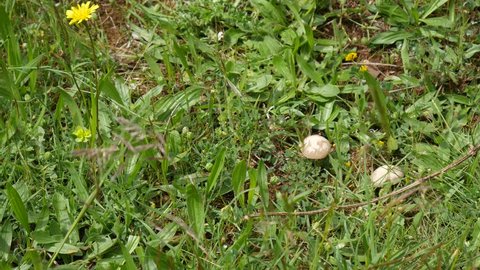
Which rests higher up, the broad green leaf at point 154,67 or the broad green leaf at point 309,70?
the broad green leaf at point 154,67

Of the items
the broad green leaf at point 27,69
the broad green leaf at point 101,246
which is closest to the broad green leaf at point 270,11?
the broad green leaf at point 27,69

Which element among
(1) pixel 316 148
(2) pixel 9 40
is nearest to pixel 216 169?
(1) pixel 316 148

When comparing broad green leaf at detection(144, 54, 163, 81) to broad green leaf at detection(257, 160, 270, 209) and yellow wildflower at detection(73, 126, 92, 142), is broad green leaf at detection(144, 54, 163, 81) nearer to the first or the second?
yellow wildflower at detection(73, 126, 92, 142)

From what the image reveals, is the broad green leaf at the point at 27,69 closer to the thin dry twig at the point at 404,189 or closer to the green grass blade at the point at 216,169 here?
the green grass blade at the point at 216,169

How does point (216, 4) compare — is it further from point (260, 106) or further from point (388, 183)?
point (388, 183)

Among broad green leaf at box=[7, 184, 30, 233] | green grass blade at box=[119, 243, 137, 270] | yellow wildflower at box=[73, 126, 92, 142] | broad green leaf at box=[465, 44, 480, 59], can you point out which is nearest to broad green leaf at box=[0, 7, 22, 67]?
yellow wildflower at box=[73, 126, 92, 142]

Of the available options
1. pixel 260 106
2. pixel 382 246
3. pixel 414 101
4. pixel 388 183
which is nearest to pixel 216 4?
pixel 260 106

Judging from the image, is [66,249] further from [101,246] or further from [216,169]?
[216,169]
